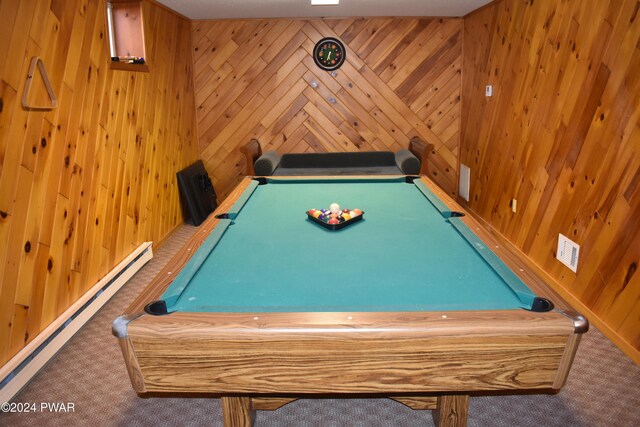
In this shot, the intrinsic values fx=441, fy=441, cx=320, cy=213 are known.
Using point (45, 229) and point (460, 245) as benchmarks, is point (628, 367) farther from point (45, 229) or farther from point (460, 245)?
point (45, 229)

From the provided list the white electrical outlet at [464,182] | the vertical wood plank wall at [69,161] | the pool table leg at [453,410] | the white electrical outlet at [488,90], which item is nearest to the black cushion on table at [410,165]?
the white electrical outlet at [464,182]

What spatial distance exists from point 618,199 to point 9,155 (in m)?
3.17

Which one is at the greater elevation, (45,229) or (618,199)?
(618,199)

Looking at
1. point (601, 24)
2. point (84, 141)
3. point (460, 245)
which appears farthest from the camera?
point (84, 141)

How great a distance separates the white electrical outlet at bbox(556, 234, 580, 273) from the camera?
280 cm

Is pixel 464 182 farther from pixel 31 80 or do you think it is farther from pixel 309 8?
pixel 31 80

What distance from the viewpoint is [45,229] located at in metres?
2.45

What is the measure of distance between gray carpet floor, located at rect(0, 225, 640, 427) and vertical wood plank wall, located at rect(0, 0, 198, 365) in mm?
329

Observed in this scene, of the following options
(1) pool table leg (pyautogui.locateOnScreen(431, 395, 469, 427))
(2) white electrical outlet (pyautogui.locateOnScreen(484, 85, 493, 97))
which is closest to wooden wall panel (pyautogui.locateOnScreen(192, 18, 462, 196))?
(2) white electrical outlet (pyautogui.locateOnScreen(484, 85, 493, 97))

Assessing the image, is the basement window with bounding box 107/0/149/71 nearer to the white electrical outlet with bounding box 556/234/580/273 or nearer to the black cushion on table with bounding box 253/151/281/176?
the black cushion on table with bounding box 253/151/281/176

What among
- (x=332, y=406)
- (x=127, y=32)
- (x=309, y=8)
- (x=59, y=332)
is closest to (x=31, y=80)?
(x=59, y=332)

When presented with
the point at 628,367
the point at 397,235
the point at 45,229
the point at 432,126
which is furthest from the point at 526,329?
the point at 432,126

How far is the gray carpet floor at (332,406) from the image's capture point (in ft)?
6.35

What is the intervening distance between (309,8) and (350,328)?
13.1 feet
